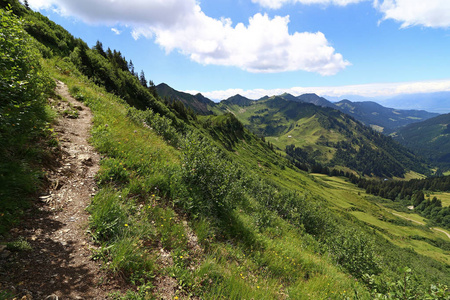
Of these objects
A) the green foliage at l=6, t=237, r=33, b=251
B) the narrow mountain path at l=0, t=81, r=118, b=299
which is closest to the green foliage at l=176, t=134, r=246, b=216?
the narrow mountain path at l=0, t=81, r=118, b=299

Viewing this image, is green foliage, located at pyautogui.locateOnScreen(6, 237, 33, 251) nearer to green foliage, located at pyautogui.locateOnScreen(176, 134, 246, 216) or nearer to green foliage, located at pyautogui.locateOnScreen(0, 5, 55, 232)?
green foliage, located at pyautogui.locateOnScreen(0, 5, 55, 232)

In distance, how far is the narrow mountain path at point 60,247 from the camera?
4180 mm

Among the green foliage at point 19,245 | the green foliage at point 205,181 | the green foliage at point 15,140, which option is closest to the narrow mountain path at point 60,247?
the green foliage at point 19,245

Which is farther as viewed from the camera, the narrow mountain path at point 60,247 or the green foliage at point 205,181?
the green foliage at point 205,181

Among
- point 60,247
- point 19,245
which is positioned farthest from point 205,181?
point 19,245

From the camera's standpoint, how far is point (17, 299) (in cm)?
373

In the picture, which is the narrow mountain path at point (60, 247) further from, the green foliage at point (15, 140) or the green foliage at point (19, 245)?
the green foliage at point (15, 140)

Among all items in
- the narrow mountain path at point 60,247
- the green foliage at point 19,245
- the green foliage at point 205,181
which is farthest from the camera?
the green foliage at point 205,181

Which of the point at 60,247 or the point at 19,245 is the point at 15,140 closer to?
the point at 19,245

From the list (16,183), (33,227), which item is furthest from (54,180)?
(33,227)

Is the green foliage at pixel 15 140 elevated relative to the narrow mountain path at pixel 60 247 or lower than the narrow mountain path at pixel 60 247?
elevated

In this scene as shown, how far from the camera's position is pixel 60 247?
17.4 feet

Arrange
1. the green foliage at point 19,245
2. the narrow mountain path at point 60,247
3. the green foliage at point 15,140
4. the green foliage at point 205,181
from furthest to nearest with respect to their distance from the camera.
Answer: the green foliage at point 205,181 < the green foliage at point 15,140 < the green foliage at point 19,245 < the narrow mountain path at point 60,247

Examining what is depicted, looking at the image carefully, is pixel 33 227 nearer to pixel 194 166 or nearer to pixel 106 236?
pixel 106 236
